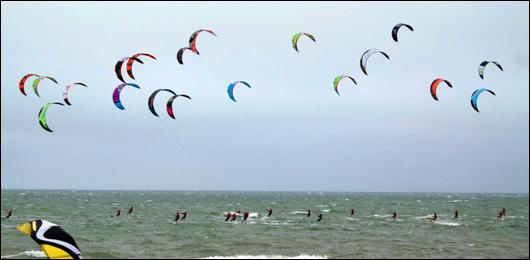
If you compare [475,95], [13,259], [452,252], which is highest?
[475,95]

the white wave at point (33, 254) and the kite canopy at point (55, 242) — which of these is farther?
the white wave at point (33, 254)

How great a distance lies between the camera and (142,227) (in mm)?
45219

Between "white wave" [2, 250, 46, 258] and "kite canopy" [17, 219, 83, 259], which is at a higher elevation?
"kite canopy" [17, 219, 83, 259]

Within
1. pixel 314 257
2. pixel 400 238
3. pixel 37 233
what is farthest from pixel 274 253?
pixel 37 233

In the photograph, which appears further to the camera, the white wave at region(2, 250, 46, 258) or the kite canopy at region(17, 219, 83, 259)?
the white wave at region(2, 250, 46, 258)

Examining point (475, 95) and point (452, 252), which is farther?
point (452, 252)

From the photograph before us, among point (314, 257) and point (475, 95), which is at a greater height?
point (475, 95)

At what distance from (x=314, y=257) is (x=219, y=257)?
175 inches

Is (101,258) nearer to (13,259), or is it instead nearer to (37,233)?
(13,259)

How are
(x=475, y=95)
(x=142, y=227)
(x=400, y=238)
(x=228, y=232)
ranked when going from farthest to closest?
(x=142, y=227)
(x=228, y=232)
(x=400, y=238)
(x=475, y=95)

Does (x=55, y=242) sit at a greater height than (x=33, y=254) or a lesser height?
greater

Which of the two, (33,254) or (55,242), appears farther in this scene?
(33,254)

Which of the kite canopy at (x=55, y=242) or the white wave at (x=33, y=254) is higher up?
the kite canopy at (x=55, y=242)

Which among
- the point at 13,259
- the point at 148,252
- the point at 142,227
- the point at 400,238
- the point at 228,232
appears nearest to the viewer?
the point at 13,259
